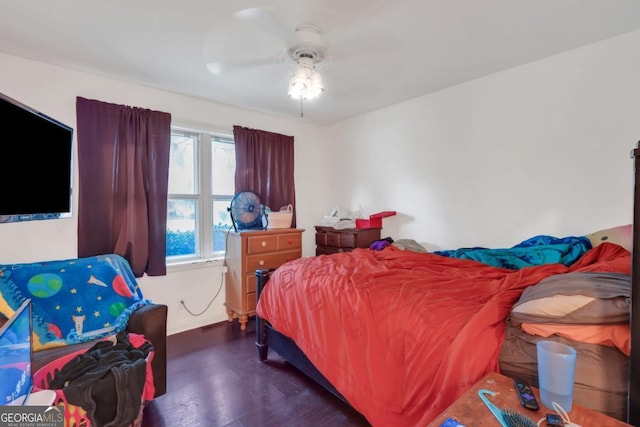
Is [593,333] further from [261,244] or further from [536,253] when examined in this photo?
[261,244]

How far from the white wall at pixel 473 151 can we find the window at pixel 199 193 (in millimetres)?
214

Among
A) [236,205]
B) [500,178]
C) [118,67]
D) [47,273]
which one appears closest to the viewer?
[47,273]

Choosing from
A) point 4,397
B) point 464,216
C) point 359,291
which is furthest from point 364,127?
point 4,397

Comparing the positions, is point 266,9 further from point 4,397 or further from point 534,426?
point 534,426

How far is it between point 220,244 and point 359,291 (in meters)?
2.22

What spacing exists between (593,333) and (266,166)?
10.4 feet

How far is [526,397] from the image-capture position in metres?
0.84

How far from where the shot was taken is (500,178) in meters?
2.58

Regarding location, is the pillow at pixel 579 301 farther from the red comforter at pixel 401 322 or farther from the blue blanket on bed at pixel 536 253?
the blue blanket on bed at pixel 536 253

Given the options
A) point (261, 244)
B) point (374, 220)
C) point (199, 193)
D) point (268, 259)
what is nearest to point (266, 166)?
point (199, 193)

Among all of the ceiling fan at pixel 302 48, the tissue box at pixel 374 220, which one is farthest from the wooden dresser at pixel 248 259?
the ceiling fan at pixel 302 48

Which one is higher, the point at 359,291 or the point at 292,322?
the point at 359,291

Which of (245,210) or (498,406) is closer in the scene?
(498,406)

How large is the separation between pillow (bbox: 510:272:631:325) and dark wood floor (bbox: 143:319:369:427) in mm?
1127
